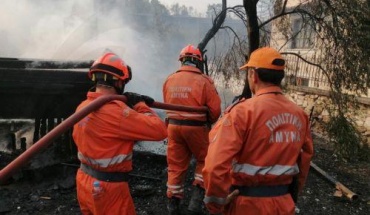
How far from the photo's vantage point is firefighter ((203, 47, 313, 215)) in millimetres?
2439

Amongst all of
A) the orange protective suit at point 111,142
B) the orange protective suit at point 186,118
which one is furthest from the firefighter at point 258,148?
the orange protective suit at point 186,118

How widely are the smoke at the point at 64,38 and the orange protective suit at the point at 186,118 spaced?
9455 mm

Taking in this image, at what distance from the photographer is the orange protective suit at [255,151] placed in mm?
2434

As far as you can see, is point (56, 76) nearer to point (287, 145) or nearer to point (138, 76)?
point (287, 145)

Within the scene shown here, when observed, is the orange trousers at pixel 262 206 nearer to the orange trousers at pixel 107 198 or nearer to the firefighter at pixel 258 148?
the firefighter at pixel 258 148

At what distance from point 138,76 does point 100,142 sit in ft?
49.9

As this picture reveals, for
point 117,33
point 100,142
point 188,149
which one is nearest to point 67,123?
point 100,142

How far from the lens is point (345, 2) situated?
6039 mm

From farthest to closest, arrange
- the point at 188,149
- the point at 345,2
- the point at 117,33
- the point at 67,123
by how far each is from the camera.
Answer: the point at 117,33 → the point at 345,2 → the point at 188,149 → the point at 67,123

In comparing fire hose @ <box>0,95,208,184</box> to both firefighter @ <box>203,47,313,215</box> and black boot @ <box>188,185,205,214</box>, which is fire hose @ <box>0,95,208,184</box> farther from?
black boot @ <box>188,185,205,214</box>

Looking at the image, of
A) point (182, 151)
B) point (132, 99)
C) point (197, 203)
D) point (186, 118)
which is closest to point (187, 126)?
point (186, 118)

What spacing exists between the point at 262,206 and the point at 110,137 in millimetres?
1305

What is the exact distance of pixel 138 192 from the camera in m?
5.19

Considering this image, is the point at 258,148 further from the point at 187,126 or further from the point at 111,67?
the point at 187,126
